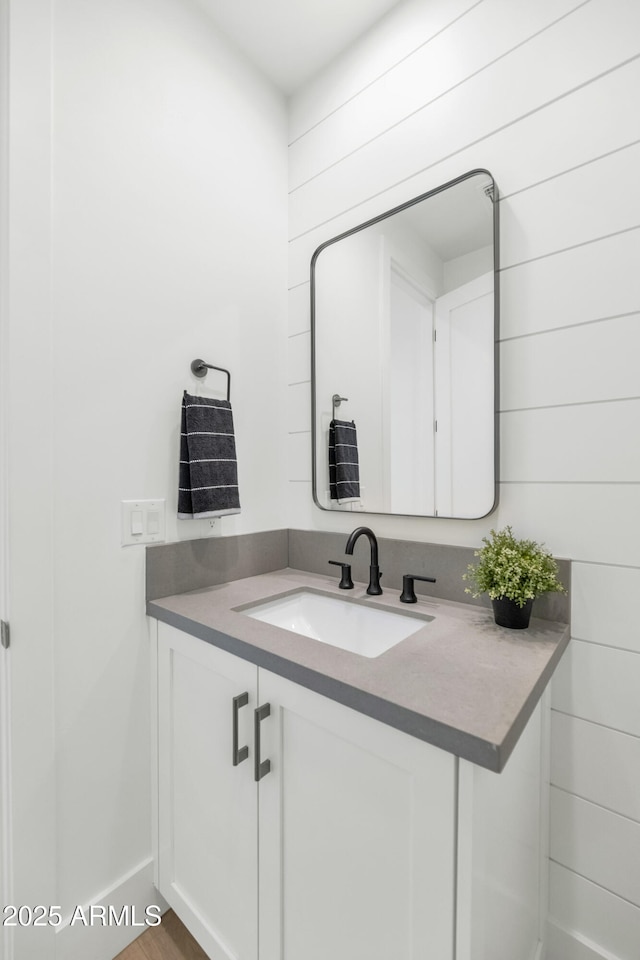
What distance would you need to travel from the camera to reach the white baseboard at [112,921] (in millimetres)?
1063

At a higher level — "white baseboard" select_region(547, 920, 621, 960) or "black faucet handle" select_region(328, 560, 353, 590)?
"black faucet handle" select_region(328, 560, 353, 590)

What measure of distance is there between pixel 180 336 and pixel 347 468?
2.21ft

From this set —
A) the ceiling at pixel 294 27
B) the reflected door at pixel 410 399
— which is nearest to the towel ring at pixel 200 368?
the reflected door at pixel 410 399

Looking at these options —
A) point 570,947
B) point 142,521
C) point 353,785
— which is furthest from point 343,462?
point 570,947

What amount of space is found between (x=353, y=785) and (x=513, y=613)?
505 millimetres

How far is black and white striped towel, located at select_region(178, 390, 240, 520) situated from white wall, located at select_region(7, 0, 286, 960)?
0.06 meters

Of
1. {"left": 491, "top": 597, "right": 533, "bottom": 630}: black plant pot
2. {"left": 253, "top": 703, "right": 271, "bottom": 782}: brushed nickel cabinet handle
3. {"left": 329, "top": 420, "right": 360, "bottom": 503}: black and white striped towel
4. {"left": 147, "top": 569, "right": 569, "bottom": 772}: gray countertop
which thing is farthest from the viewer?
{"left": 329, "top": 420, "right": 360, "bottom": 503}: black and white striped towel

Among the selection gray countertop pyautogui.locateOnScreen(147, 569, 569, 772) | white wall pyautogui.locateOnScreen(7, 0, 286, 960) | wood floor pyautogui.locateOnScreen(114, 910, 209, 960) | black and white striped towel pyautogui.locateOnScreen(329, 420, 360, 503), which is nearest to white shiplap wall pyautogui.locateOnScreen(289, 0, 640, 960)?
gray countertop pyautogui.locateOnScreen(147, 569, 569, 772)

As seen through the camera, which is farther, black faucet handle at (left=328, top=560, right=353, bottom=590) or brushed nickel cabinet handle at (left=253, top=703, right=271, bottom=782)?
black faucet handle at (left=328, top=560, right=353, bottom=590)

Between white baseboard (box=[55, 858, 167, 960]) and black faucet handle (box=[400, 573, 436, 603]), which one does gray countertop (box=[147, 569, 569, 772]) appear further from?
white baseboard (box=[55, 858, 167, 960])

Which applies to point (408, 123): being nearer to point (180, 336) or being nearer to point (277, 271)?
point (277, 271)

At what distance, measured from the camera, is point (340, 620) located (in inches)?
50.4

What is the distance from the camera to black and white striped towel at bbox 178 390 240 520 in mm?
1256

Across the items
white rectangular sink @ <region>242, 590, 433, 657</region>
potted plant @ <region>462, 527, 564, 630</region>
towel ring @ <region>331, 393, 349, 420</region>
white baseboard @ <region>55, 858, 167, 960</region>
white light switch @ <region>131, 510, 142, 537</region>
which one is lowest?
white baseboard @ <region>55, 858, 167, 960</region>
